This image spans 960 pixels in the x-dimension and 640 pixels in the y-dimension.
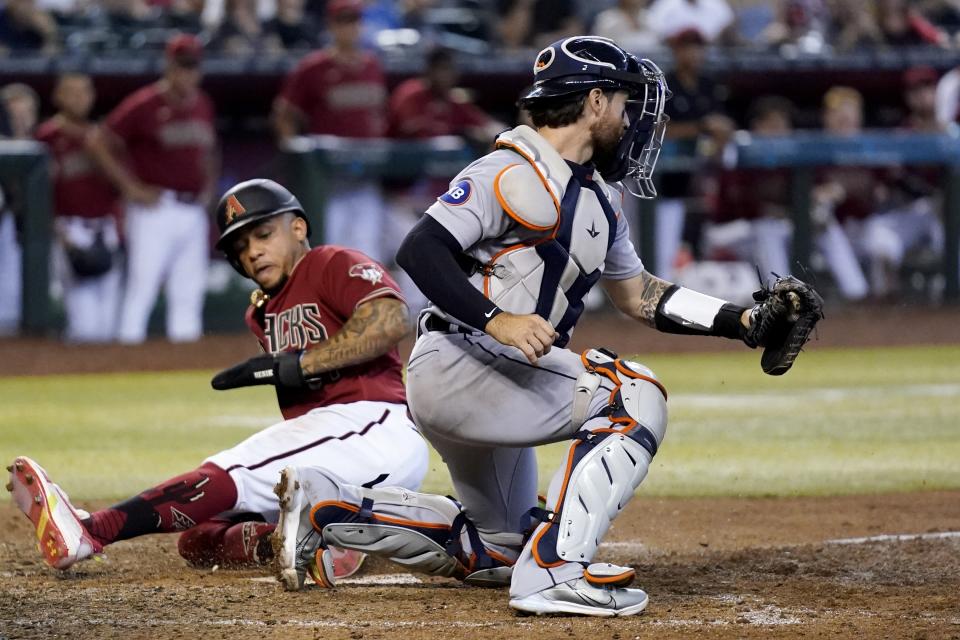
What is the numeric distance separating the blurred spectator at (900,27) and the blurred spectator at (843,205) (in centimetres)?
191

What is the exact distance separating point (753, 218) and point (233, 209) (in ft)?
29.6

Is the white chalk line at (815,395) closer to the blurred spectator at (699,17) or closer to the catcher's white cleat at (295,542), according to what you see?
the catcher's white cleat at (295,542)

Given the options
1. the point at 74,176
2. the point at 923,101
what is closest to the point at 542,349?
the point at 74,176

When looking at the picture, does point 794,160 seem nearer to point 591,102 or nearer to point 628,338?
point 628,338

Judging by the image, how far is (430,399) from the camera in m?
3.98

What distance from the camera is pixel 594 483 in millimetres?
3721

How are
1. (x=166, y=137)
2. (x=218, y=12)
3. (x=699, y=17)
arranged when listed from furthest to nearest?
(x=699, y=17), (x=218, y=12), (x=166, y=137)

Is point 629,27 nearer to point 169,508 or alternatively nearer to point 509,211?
point 169,508

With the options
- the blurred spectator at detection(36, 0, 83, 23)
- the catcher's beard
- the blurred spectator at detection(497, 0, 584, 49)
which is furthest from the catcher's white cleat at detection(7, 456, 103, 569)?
the blurred spectator at detection(497, 0, 584, 49)

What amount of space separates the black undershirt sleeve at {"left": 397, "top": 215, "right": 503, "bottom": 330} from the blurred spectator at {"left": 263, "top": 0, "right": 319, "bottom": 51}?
32.0 feet

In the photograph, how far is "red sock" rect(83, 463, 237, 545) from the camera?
14.3ft

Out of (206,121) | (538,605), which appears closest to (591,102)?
(538,605)

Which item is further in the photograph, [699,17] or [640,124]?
[699,17]

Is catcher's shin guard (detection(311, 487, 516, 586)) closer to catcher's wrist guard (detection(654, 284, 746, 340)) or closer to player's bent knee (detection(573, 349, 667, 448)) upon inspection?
player's bent knee (detection(573, 349, 667, 448))
